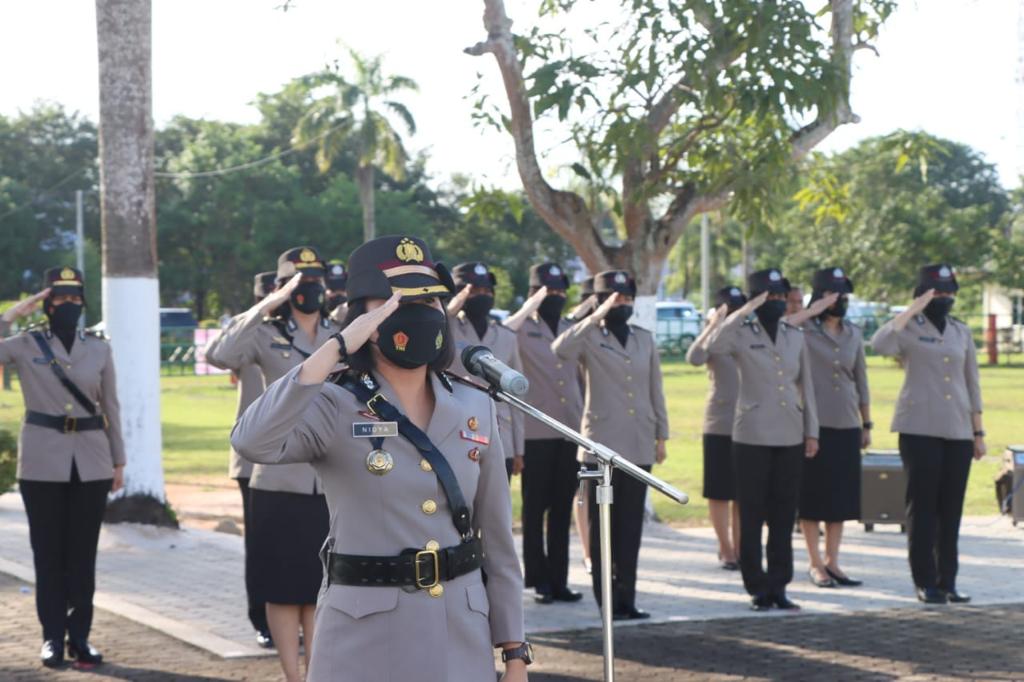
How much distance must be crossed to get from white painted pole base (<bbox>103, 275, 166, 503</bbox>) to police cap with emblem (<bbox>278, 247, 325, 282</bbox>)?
5.19m

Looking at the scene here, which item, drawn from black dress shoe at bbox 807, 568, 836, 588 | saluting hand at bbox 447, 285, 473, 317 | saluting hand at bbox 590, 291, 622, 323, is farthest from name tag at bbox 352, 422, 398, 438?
black dress shoe at bbox 807, 568, 836, 588

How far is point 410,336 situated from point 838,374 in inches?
297

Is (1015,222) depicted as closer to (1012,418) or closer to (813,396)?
(1012,418)

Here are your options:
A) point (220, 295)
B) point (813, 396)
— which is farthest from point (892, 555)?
point (220, 295)

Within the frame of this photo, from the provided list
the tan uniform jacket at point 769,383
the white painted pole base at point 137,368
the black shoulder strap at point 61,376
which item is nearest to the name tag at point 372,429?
the black shoulder strap at point 61,376

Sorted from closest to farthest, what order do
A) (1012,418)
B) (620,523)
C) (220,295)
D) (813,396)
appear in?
(620,523)
(813,396)
(1012,418)
(220,295)

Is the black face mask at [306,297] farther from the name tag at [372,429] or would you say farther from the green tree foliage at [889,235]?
the green tree foliage at [889,235]

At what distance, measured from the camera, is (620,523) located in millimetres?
9562

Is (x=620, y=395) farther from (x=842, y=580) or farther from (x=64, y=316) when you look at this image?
(x=64, y=316)

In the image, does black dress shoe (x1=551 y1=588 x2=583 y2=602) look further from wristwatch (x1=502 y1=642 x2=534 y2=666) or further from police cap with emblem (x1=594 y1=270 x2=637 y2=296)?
wristwatch (x1=502 y1=642 x2=534 y2=666)

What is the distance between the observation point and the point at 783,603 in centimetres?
986

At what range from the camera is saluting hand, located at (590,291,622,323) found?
9500 millimetres

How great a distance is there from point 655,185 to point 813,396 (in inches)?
134

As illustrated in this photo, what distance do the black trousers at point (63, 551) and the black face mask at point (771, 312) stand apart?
4.51 meters
